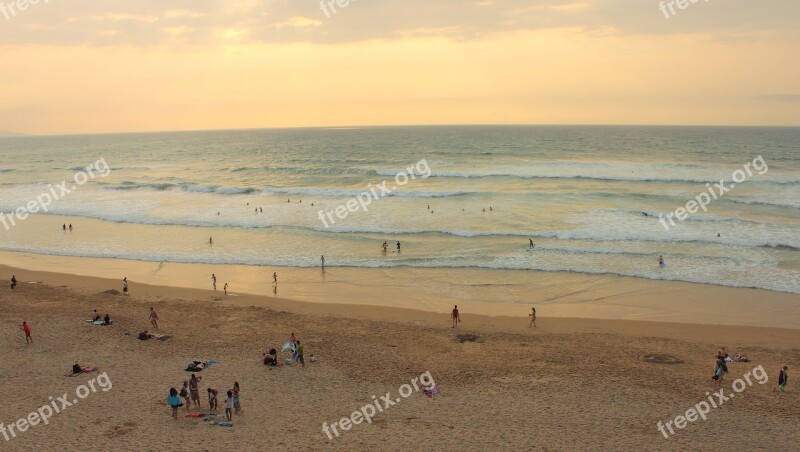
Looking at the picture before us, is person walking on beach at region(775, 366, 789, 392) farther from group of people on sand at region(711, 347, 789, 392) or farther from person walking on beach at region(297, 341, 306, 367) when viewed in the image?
person walking on beach at region(297, 341, 306, 367)

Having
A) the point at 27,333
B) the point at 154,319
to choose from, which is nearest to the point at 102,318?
the point at 154,319

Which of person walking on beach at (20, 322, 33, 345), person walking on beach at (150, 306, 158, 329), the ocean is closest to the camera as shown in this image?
person walking on beach at (20, 322, 33, 345)

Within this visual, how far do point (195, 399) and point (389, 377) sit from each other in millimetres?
5662

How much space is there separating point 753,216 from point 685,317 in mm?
24073

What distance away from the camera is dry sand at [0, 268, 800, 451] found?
13.5m

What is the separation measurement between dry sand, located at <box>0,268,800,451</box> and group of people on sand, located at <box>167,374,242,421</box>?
11.2 inches

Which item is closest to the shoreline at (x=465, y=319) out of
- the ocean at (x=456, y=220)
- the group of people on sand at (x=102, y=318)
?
the group of people on sand at (x=102, y=318)

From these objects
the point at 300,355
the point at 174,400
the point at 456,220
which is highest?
the point at 456,220

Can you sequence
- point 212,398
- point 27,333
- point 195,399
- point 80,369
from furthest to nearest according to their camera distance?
point 27,333, point 80,369, point 195,399, point 212,398

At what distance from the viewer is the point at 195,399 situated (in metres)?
14.7

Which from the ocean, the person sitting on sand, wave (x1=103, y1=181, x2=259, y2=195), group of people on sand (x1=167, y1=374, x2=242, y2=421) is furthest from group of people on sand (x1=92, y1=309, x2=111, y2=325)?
wave (x1=103, y1=181, x2=259, y2=195)

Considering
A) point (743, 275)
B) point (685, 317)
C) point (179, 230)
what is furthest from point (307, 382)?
point (179, 230)

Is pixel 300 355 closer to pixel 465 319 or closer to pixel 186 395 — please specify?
pixel 186 395

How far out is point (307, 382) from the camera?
16.7m
